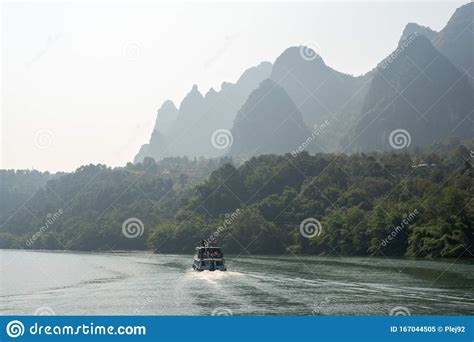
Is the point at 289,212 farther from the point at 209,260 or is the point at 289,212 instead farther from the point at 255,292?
the point at 255,292

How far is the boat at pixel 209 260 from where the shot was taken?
53438 millimetres

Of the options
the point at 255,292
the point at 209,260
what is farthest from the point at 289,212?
the point at 255,292

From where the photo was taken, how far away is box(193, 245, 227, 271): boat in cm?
5344

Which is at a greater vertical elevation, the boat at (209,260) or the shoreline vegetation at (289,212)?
the shoreline vegetation at (289,212)

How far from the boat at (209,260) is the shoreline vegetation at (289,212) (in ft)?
94.3

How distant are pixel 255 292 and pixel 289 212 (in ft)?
226

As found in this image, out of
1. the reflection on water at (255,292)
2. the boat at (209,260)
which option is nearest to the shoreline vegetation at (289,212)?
the reflection on water at (255,292)

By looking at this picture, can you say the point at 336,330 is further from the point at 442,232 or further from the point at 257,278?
the point at 442,232

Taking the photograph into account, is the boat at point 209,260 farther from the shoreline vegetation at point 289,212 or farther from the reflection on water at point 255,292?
the shoreline vegetation at point 289,212

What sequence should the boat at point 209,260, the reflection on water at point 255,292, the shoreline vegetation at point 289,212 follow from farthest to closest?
the shoreline vegetation at point 289,212 → the boat at point 209,260 → the reflection on water at point 255,292

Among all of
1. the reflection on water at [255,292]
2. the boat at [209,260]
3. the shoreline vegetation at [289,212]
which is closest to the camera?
the reflection on water at [255,292]

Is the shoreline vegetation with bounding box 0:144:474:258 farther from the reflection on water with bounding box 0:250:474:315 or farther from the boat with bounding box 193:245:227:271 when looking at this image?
the boat with bounding box 193:245:227:271

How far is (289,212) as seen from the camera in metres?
106

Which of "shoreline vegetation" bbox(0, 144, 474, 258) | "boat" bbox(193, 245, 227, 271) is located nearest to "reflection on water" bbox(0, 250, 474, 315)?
"boat" bbox(193, 245, 227, 271)
